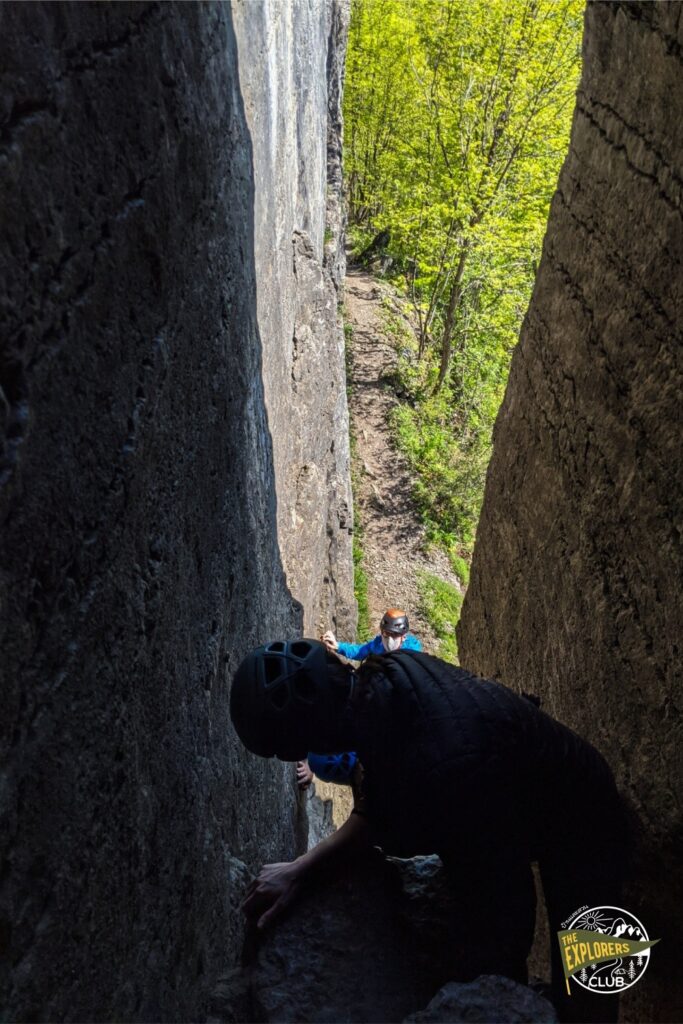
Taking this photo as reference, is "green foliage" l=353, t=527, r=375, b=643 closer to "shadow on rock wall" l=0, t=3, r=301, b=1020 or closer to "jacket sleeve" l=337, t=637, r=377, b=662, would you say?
"jacket sleeve" l=337, t=637, r=377, b=662

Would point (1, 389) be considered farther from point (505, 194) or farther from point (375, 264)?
point (375, 264)

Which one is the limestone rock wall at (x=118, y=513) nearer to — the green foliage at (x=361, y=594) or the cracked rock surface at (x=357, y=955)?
the cracked rock surface at (x=357, y=955)

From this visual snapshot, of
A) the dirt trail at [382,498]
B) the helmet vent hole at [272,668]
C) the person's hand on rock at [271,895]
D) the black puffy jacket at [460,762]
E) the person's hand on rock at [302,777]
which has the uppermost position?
the dirt trail at [382,498]

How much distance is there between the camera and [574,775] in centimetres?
222

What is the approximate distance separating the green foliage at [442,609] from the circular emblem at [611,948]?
9.43 metres

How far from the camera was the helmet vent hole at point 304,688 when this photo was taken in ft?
7.05

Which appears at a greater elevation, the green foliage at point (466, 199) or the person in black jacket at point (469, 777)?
the green foliage at point (466, 199)

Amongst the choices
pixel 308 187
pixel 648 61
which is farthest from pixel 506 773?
pixel 308 187

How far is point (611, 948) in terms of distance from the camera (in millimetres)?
2412

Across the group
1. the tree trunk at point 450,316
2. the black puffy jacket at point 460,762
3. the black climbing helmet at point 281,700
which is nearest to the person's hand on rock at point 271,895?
the black puffy jacket at point 460,762

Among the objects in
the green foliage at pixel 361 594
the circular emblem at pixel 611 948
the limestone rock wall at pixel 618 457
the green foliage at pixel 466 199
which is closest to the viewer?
the circular emblem at pixel 611 948

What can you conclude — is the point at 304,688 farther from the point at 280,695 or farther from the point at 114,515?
the point at 114,515

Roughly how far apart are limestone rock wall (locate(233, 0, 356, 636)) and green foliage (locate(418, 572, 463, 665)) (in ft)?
5.70

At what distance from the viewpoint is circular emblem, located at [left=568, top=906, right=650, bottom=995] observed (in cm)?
235
